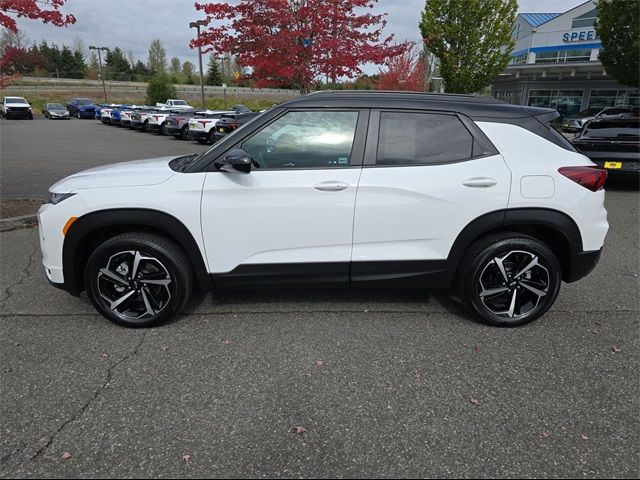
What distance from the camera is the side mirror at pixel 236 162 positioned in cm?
302

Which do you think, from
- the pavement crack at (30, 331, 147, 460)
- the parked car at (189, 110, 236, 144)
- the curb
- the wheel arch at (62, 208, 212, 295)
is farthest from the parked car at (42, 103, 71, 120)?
the pavement crack at (30, 331, 147, 460)

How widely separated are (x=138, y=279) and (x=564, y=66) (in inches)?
1365

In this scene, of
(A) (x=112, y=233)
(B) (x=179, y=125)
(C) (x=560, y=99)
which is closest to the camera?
(A) (x=112, y=233)

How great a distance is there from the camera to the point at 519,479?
2072 mm

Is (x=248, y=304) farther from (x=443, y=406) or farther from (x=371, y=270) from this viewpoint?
(x=443, y=406)

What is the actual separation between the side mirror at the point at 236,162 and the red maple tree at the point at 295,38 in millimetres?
8468

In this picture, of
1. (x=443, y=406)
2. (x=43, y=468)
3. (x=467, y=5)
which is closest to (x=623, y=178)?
(x=443, y=406)

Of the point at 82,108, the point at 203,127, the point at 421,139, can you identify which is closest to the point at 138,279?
the point at 421,139

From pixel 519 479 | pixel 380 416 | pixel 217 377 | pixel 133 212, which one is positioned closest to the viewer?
pixel 519 479

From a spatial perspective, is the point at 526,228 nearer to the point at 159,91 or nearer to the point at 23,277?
the point at 23,277

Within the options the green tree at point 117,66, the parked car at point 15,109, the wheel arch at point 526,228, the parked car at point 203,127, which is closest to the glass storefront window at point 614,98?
the parked car at point 203,127

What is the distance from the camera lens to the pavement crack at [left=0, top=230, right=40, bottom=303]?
13.1 ft

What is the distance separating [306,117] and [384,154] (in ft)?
2.10

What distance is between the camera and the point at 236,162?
301 centimetres
